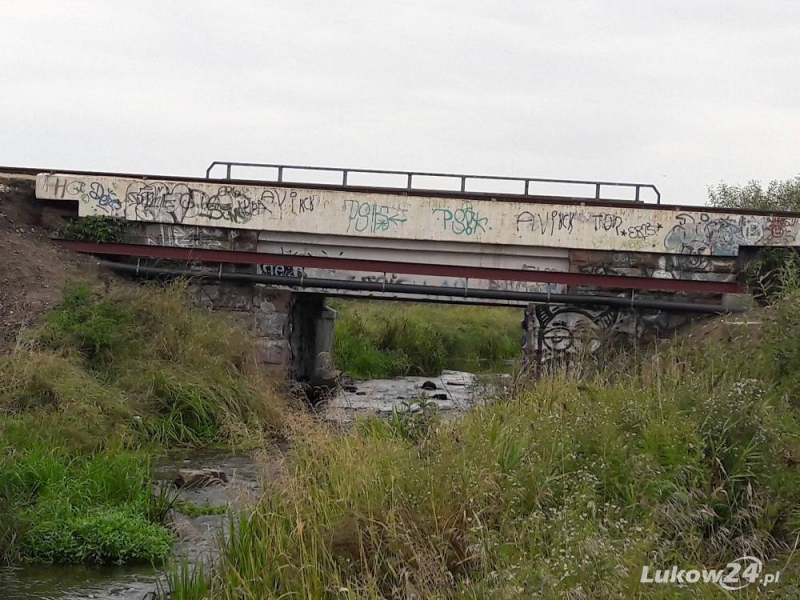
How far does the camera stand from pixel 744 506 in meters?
7.08

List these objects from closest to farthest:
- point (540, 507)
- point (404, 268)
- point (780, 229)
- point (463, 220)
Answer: point (540, 507)
point (780, 229)
point (463, 220)
point (404, 268)

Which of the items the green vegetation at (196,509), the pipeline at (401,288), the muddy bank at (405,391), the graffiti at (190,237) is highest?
the graffiti at (190,237)

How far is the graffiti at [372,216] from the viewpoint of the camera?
19.1 m

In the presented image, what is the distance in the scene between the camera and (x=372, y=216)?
19188 millimetres

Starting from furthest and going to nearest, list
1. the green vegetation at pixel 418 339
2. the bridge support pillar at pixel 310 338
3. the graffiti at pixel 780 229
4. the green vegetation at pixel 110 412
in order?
1. the green vegetation at pixel 418 339
2. the bridge support pillar at pixel 310 338
3. the graffiti at pixel 780 229
4. the green vegetation at pixel 110 412

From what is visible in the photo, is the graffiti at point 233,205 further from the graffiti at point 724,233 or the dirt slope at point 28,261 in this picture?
the graffiti at point 724,233

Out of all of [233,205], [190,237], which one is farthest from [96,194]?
[233,205]

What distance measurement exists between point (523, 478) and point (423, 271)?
1224cm

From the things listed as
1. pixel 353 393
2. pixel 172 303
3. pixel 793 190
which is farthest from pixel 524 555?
pixel 793 190

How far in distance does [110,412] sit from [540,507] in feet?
29.3

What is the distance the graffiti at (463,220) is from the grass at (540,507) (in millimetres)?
10551

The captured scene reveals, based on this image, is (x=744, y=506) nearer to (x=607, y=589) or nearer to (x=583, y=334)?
(x=607, y=589)

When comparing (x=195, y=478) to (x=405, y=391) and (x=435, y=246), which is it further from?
(x=405, y=391)

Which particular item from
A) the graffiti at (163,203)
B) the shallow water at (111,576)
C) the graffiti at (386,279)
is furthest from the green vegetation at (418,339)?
the shallow water at (111,576)
